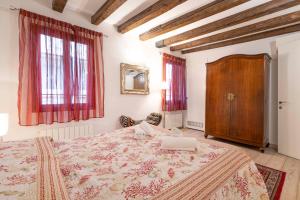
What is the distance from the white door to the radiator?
3637 mm

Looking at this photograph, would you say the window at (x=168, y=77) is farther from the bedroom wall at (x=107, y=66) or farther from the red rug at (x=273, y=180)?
the red rug at (x=273, y=180)

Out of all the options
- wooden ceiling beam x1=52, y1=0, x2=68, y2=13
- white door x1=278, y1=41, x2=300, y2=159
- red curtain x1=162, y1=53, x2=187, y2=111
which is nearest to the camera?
wooden ceiling beam x1=52, y1=0, x2=68, y2=13

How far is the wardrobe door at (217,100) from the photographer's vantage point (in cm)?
363

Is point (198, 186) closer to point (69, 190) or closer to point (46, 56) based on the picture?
point (69, 190)

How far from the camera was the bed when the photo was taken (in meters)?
0.88

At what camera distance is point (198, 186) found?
0.95 meters

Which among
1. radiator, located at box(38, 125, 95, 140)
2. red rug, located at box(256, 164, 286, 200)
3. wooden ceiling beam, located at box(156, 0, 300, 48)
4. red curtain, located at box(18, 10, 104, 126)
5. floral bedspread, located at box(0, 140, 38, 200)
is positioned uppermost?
wooden ceiling beam, located at box(156, 0, 300, 48)

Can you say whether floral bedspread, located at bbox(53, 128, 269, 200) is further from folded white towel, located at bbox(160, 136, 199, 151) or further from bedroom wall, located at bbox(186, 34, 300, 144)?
bedroom wall, located at bbox(186, 34, 300, 144)

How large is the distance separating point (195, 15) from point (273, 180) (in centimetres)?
268

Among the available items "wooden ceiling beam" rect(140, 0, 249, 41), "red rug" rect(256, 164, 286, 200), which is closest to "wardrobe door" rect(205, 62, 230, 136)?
"red rug" rect(256, 164, 286, 200)

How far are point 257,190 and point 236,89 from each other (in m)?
2.58

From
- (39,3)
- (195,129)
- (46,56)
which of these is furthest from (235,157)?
(195,129)

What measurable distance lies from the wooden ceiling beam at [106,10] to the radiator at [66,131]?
6.42 feet

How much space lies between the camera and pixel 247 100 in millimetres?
3295
